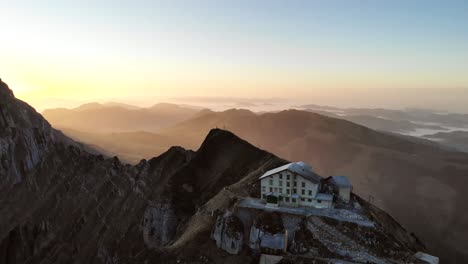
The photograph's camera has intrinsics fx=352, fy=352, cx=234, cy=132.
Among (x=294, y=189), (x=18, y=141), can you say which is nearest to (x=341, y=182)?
(x=294, y=189)

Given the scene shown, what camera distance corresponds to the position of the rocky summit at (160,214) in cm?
5131

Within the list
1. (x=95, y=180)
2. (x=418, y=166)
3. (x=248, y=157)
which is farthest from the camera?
(x=418, y=166)

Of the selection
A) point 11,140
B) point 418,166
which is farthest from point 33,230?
point 418,166

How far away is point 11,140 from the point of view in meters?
107

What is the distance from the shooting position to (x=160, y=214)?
76.1 meters

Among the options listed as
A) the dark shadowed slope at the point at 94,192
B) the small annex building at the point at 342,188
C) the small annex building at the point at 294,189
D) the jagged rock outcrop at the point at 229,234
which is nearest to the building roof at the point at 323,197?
the small annex building at the point at 294,189

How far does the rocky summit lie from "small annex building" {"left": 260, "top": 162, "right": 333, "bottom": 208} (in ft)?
10.9

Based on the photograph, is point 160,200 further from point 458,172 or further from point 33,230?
point 458,172

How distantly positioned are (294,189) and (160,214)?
3204 cm

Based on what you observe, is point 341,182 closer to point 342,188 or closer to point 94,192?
point 342,188

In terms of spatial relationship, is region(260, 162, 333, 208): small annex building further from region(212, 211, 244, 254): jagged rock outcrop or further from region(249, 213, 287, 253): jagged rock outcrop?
region(212, 211, 244, 254): jagged rock outcrop

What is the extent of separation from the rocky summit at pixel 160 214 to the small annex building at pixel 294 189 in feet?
10.9

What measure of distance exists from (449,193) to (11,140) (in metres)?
167

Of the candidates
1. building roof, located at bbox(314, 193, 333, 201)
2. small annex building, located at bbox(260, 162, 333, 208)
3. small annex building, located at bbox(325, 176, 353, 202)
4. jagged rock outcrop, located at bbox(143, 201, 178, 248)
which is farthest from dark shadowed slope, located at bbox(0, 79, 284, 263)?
building roof, located at bbox(314, 193, 333, 201)
